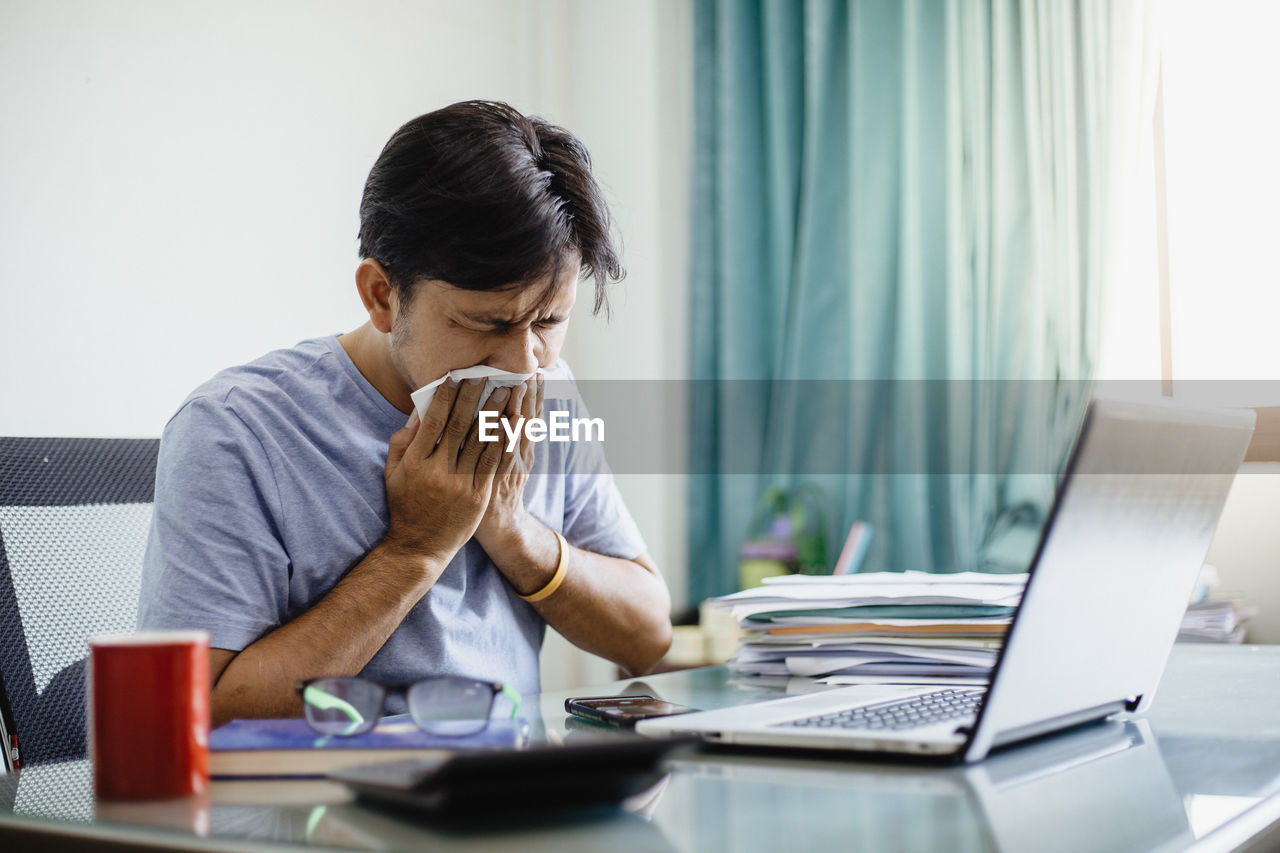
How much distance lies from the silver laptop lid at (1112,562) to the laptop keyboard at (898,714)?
58mm

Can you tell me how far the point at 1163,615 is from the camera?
0.74 meters

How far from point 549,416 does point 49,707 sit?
1.95ft

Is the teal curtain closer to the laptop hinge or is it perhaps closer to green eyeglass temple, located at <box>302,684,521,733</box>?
the laptop hinge

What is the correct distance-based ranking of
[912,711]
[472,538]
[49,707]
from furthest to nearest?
[472,538] < [49,707] < [912,711]

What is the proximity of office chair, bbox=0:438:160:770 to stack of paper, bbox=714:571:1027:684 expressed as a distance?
0.56m

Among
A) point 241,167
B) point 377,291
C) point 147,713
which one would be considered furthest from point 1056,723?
point 241,167

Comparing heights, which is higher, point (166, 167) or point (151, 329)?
point (166, 167)

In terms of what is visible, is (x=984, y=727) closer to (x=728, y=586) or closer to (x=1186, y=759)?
(x=1186, y=759)

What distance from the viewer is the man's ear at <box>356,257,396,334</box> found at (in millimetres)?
1091

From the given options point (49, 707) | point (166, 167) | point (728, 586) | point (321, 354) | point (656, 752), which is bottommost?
point (728, 586)

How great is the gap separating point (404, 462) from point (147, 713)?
54 cm

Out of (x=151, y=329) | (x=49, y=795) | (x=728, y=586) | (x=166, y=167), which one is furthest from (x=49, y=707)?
(x=728, y=586)
